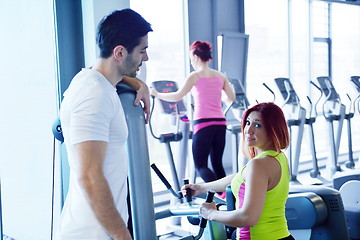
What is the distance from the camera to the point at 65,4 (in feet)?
9.78

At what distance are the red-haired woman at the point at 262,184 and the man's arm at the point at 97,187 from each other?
672 millimetres

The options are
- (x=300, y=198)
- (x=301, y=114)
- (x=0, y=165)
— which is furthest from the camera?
(x=301, y=114)

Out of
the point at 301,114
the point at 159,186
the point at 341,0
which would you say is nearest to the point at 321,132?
the point at 341,0

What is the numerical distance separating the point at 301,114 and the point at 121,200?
4480mm

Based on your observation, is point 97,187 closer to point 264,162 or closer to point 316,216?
point 264,162

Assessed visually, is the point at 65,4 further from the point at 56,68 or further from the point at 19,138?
the point at 19,138

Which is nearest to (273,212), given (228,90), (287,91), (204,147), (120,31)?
(120,31)

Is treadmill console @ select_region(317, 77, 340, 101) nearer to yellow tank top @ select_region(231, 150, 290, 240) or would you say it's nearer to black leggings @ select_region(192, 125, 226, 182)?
black leggings @ select_region(192, 125, 226, 182)

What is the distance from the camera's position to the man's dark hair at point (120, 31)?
1525 mm

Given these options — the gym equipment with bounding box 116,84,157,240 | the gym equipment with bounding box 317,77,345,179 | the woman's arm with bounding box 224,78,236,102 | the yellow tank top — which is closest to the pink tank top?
the woman's arm with bounding box 224,78,236,102

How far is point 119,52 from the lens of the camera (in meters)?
1.54

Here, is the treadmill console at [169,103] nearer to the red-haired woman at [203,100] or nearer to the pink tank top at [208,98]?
the red-haired woman at [203,100]

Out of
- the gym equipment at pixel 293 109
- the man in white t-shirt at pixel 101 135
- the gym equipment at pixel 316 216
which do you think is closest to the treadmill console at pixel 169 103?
the gym equipment at pixel 293 109

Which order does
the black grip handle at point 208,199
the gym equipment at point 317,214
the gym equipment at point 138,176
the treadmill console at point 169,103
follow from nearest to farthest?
the gym equipment at point 138,176 → the black grip handle at point 208,199 → the gym equipment at point 317,214 → the treadmill console at point 169,103
